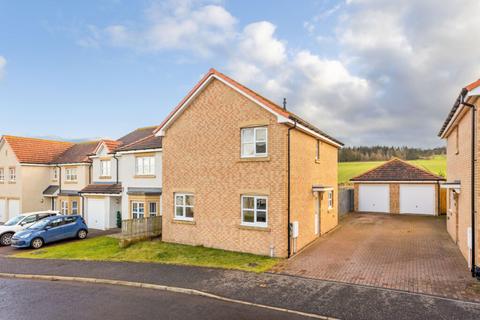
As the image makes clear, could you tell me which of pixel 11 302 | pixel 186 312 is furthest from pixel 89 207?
pixel 186 312

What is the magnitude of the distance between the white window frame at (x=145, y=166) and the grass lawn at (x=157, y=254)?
513cm

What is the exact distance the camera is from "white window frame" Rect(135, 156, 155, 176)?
2169cm

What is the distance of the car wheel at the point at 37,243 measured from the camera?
18.5m

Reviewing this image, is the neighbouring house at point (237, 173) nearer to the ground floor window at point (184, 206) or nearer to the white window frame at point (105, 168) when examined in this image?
the ground floor window at point (184, 206)

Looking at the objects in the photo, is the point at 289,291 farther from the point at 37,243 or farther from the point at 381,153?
the point at 381,153

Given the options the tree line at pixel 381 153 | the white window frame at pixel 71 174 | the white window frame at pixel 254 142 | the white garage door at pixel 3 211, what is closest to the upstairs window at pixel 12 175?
the white garage door at pixel 3 211

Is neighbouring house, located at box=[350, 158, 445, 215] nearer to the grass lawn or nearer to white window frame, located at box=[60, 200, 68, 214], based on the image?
the grass lawn

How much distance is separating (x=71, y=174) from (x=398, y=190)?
30.6 m

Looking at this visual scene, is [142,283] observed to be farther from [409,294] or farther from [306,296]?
[409,294]

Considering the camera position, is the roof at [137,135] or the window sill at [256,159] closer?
the window sill at [256,159]

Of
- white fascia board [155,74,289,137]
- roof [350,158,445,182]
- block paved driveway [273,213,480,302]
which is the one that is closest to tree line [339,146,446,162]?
roof [350,158,445,182]

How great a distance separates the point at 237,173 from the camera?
1491 cm

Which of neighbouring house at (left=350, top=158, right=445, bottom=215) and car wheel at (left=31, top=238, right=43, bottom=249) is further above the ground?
neighbouring house at (left=350, top=158, right=445, bottom=215)

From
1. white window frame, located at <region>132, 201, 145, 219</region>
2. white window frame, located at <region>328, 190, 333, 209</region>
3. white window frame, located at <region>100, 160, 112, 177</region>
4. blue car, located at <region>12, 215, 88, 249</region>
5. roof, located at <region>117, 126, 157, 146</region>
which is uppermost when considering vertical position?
roof, located at <region>117, 126, 157, 146</region>
